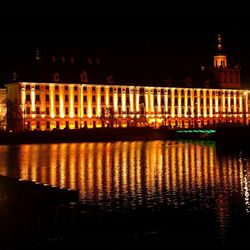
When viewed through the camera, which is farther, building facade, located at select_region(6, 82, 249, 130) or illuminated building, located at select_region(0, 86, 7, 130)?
illuminated building, located at select_region(0, 86, 7, 130)

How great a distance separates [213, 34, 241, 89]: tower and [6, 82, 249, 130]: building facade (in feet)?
5.94

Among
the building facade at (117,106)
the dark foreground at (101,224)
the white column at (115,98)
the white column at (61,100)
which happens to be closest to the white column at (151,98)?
the building facade at (117,106)

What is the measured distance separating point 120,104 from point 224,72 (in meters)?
26.1

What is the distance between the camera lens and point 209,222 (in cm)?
1773

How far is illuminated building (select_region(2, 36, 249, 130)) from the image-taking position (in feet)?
284

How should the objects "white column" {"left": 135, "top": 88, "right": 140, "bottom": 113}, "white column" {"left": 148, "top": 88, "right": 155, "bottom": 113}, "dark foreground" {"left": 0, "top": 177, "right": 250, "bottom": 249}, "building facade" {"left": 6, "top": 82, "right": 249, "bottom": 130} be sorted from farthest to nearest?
"white column" {"left": 148, "top": 88, "right": 155, "bottom": 113} < "white column" {"left": 135, "top": 88, "right": 140, "bottom": 113} < "building facade" {"left": 6, "top": 82, "right": 249, "bottom": 130} < "dark foreground" {"left": 0, "top": 177, "right": 250, "bottom": 249}

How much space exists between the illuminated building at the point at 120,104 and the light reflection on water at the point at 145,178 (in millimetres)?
43836

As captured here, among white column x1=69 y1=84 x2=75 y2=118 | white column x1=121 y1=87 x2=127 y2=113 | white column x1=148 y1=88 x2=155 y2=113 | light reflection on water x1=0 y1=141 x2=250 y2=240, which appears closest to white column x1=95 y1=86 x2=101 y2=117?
white column x1=69 y1=84 x2=75 y2=118

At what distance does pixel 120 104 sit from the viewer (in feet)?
315

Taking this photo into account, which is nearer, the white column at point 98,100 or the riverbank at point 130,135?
the riverbank at point 130,135

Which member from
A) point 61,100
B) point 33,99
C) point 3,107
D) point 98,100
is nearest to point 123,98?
point 98,100

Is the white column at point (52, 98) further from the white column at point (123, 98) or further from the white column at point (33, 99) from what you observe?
the white column at point (123, 98)

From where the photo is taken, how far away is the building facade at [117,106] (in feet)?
283

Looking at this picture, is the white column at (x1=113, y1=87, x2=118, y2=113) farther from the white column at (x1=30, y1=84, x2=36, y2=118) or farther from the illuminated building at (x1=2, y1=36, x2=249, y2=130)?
the white column at (x1=30, y1=84, x2=36, y2=118)
